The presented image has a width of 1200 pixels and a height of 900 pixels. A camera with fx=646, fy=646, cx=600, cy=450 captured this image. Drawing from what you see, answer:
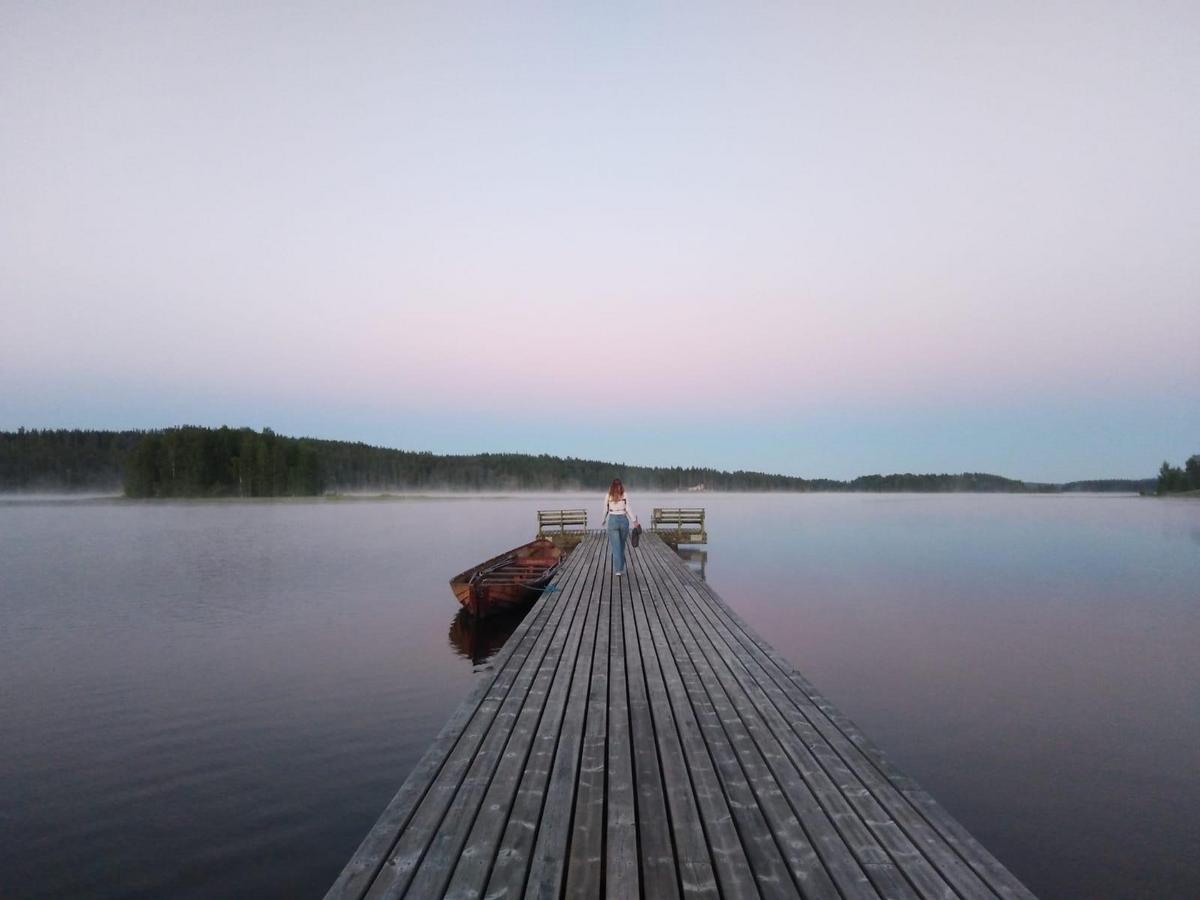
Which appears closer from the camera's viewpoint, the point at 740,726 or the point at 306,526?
the point at 740,726

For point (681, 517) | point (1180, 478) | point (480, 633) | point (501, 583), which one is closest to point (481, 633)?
point (480, 633)

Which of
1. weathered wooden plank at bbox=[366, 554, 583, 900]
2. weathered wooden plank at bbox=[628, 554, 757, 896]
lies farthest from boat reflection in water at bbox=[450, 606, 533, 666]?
weathered wooden plank at bbox=[366, 554, 583, 900]

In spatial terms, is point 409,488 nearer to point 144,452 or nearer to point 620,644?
point 144,452

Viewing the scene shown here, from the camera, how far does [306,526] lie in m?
54.2

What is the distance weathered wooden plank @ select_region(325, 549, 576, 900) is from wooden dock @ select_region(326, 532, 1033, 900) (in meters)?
0.02

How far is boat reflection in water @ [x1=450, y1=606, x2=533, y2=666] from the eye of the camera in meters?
15.3

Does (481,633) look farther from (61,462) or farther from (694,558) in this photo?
(61,462)

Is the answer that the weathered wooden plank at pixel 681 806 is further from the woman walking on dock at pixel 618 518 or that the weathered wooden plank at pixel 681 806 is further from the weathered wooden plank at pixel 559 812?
the woman walking on dock at pixel 618 518

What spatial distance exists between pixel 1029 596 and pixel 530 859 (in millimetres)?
25645

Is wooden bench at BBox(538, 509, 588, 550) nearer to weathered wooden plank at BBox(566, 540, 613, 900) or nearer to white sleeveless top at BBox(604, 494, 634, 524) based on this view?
white sleeveless top at BBox(604, 494, 634, 524)

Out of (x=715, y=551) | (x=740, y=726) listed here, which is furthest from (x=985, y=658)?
(x=715, y=551)

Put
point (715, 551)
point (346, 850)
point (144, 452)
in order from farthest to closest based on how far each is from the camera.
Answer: point (144, 452)
point (715, 551)
point (346, 850)

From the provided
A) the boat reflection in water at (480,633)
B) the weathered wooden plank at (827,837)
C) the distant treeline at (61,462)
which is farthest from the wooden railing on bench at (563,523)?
the distant treeline at (61,462)

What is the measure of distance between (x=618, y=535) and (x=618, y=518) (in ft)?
1.58
